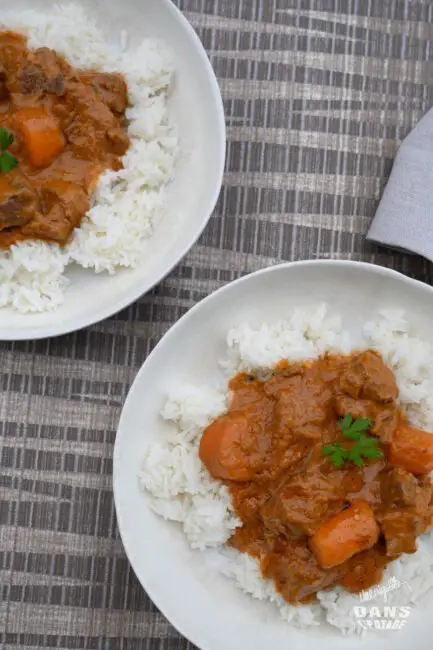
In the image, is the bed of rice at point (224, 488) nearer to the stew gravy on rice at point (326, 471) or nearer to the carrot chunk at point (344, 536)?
the stew gravy on rice at point (326, 471)

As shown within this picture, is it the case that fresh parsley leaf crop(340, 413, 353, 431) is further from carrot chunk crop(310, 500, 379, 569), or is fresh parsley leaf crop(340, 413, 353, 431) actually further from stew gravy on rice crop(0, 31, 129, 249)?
stew gravy on rice crop(0, 31, 129, 249)

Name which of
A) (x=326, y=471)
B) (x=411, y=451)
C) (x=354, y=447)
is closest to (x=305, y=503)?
(x=326, y=471)

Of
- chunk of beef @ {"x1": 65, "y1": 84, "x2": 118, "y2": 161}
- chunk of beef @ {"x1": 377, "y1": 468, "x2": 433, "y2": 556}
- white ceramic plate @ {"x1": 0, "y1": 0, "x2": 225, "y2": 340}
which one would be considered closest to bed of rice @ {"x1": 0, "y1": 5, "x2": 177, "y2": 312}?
white ceramic plate @ {"x1": 0, "y1": 0, "x2": 225, "y2": 340}

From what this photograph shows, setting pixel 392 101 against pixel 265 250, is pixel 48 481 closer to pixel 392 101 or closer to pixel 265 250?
pixel 265 250

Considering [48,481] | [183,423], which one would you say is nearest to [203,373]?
[183,423]

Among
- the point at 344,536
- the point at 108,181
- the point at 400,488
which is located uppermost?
the point at 108,181

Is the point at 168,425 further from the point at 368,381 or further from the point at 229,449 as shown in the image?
the point at 368,381
